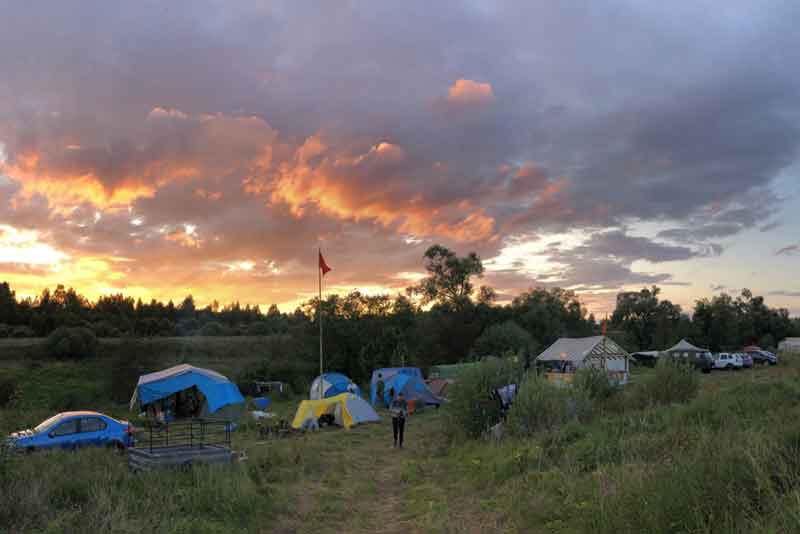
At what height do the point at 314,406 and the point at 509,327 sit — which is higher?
the point at 509,327

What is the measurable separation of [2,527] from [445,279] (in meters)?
53.5

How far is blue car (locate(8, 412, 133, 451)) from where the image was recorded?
14.7 m

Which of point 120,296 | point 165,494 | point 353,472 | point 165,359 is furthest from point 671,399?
point 120,296

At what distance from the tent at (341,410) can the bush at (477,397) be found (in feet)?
22.3

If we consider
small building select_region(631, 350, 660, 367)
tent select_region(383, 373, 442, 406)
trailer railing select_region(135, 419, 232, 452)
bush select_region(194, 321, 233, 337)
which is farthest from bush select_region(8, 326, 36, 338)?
small building select_region(631, 350, 660, 367)

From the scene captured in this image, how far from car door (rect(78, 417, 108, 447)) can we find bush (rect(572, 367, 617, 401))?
40.9 feet

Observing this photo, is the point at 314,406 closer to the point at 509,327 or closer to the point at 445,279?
the point at 509,327

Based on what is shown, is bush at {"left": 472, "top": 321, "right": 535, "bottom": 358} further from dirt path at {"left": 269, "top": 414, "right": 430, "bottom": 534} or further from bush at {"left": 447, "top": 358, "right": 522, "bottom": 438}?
bush at {"left": 447, "top": 358, "right": 522, "bottom": 438}

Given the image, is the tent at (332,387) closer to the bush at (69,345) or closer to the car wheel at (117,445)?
the car wheel at (117,445)

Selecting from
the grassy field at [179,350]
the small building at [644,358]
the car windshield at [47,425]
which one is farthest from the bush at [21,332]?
the small building at [644,358]

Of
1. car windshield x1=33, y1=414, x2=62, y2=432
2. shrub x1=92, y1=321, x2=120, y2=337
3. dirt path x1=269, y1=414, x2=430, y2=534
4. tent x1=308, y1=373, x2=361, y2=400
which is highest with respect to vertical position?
shrub x1=92, y1=321, x2=120, y2=337

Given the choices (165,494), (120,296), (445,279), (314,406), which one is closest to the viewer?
(165,494)

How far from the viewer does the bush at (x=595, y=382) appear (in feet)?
54.6

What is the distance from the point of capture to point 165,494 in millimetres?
9055
